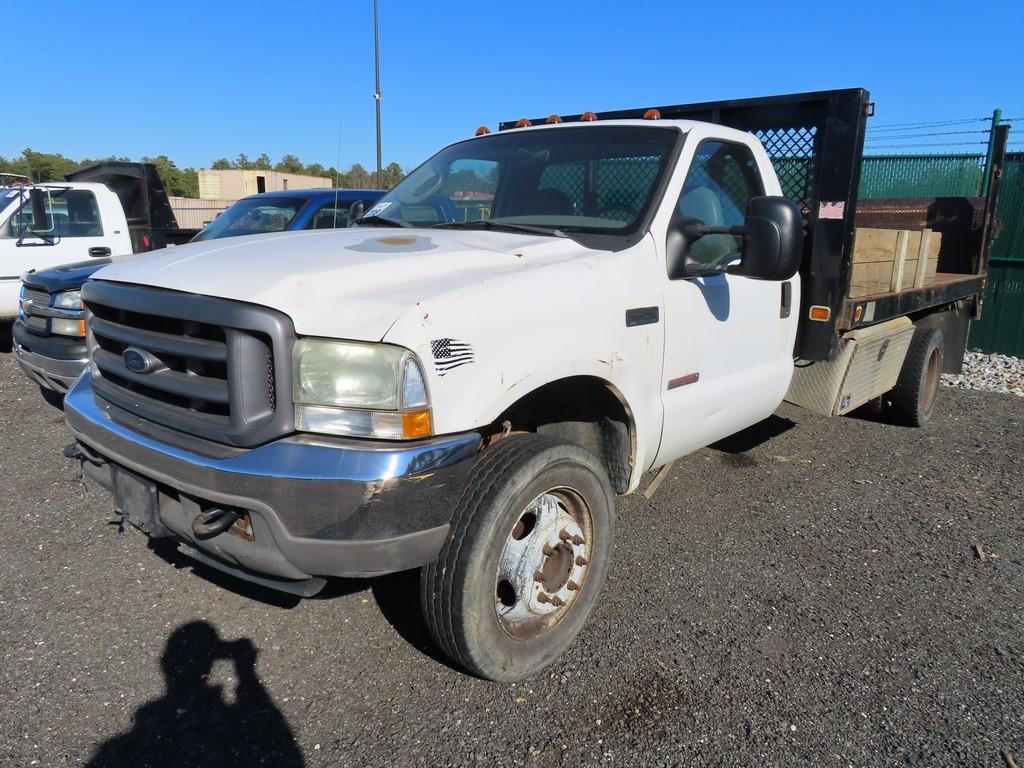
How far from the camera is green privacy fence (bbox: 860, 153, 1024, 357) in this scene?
9.84 meters

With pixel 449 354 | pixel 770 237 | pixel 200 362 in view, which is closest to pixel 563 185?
pixel 770 237

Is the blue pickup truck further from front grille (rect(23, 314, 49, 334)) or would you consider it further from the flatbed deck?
the flatbed deck

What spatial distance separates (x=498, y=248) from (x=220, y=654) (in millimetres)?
1940

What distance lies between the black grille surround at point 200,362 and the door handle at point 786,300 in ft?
9.15

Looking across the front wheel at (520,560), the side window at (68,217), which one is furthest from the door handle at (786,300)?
the side window at (68,217)

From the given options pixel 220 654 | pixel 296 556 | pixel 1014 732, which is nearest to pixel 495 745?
pixel 296 556

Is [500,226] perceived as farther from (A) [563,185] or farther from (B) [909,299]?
(B) [909,299]

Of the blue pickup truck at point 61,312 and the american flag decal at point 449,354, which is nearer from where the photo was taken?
the american flag decal at point 449,354

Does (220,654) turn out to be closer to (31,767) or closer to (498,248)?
(31,767)

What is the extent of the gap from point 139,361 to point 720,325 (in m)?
2.47

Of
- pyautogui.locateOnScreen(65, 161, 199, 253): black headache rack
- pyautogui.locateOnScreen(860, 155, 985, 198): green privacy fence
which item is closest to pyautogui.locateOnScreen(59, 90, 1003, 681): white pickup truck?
pyautogui.locateOnScreen(860, 155, 985, 198): green privacy fence

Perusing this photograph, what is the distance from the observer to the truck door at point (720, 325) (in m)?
3.39

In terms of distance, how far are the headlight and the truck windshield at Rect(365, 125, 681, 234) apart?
10.3 feet

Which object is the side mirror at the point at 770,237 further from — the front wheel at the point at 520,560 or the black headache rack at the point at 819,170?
the black headache rack at the point at 819,170
